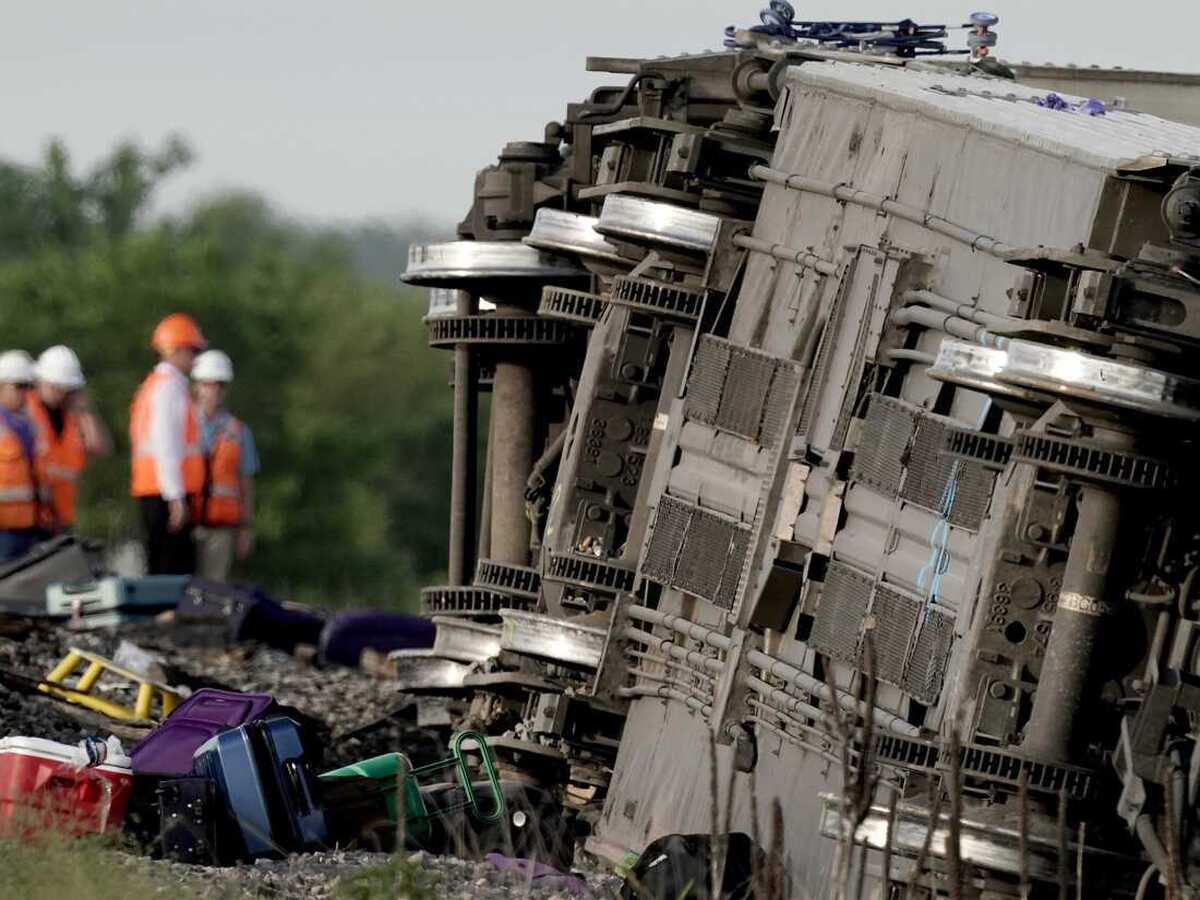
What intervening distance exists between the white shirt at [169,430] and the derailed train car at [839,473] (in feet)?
23.4

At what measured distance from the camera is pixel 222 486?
27.7 metres

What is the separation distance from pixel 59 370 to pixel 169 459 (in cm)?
150

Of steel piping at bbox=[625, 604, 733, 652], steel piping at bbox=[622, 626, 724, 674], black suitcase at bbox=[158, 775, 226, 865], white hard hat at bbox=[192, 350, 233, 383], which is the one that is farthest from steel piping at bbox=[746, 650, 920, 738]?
white hard hat at bbox=[192, 350, 233, 383]

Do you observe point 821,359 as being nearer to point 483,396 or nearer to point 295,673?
point 295,673

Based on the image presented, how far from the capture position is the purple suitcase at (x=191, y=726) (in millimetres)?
14672

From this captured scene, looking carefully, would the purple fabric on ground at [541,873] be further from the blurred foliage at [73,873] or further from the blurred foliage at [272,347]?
the blurred foliage at [272,347]

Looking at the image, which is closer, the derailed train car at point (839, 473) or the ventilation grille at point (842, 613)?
the derailed train car at point (839, 473)

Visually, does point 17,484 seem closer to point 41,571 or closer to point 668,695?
point 41,571

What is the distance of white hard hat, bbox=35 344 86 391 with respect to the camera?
28.1 meters

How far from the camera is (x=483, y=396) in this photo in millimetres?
47312

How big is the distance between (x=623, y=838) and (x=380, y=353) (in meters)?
42.5

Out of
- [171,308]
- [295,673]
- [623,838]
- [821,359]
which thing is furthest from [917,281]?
[171,308]

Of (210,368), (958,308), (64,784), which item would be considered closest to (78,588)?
(210,368)

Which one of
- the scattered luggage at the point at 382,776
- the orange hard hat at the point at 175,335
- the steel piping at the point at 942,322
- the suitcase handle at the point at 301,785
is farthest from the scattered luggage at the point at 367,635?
the steel piping at the point at 942,322
